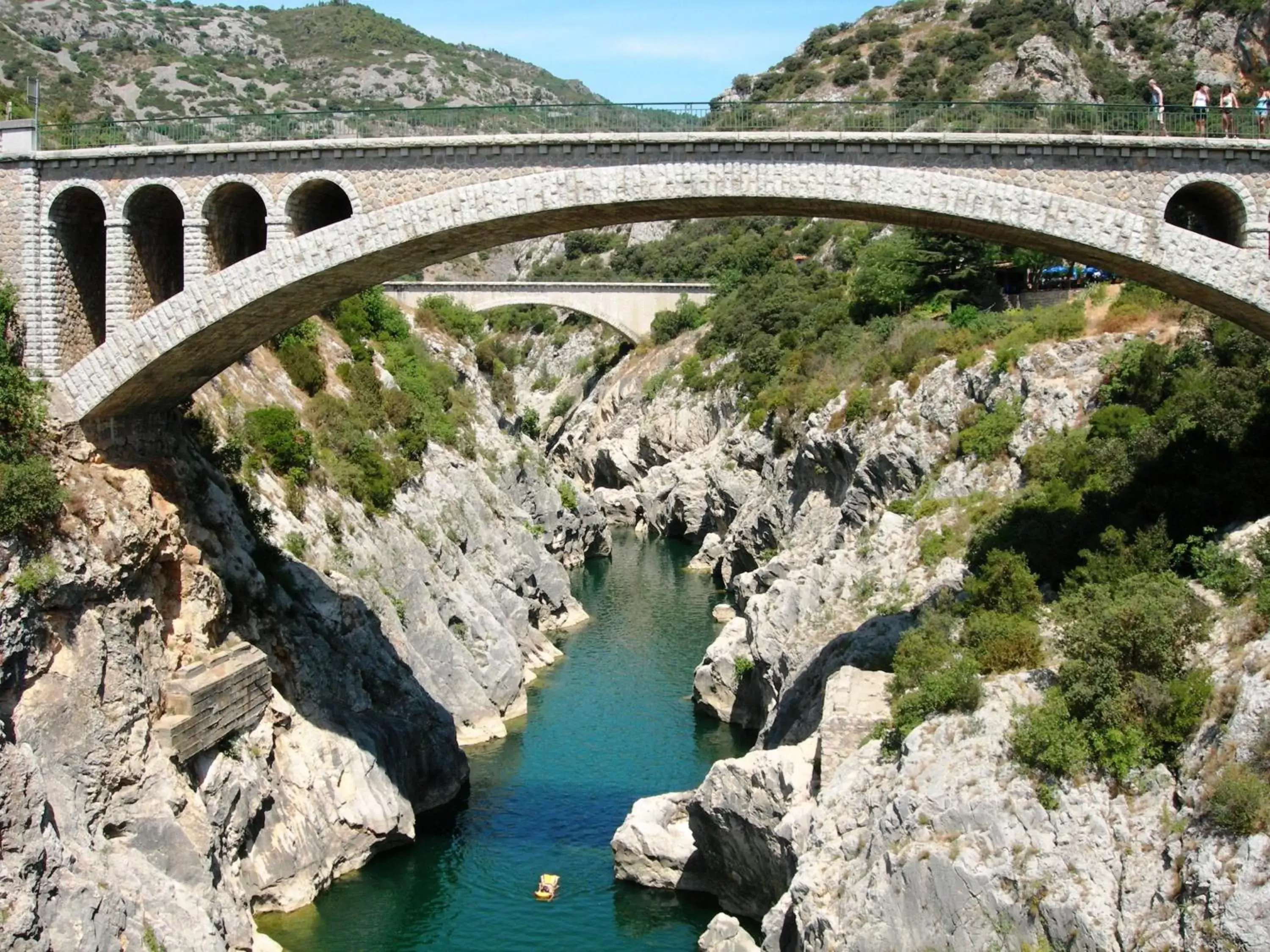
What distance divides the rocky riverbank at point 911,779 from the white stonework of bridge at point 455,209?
685 centimetres

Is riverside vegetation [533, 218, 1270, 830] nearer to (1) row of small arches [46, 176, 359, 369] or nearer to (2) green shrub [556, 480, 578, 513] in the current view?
(2) green shrub [556, 480, 578, 513]

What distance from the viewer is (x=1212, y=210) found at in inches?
938

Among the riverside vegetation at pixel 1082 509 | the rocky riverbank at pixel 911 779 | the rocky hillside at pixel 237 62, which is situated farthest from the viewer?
the rocky hillside at pixel 237 62

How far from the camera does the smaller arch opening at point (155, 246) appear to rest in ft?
84.2

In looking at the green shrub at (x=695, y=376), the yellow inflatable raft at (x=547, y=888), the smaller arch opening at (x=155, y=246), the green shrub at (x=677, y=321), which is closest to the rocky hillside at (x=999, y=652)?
the yellow inflatable raft at (x=547, y=888)

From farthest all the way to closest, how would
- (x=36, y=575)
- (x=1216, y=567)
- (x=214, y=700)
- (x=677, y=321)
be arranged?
(x=677, y=321) → (x=214, y=700) → (x=1216, y=567) → (x=36, y=575)

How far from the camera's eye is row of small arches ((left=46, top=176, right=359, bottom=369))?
2488 cm

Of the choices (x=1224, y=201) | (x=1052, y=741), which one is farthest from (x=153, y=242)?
(x=1224, y=201)

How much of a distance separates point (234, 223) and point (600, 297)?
57.2 meters

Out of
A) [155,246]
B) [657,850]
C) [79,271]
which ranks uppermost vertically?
[155,246]

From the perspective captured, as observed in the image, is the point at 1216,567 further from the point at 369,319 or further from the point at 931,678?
the point at 369,319

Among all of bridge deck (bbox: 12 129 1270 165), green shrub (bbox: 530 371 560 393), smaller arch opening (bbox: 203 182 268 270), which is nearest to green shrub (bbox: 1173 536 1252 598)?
bridge deck (bbox: 12 129 1270 165)

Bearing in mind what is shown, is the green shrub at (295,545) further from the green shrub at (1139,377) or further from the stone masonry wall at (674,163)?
the green shrub at (1139,377)

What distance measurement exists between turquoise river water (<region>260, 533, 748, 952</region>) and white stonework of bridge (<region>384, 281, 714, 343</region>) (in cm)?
3811
